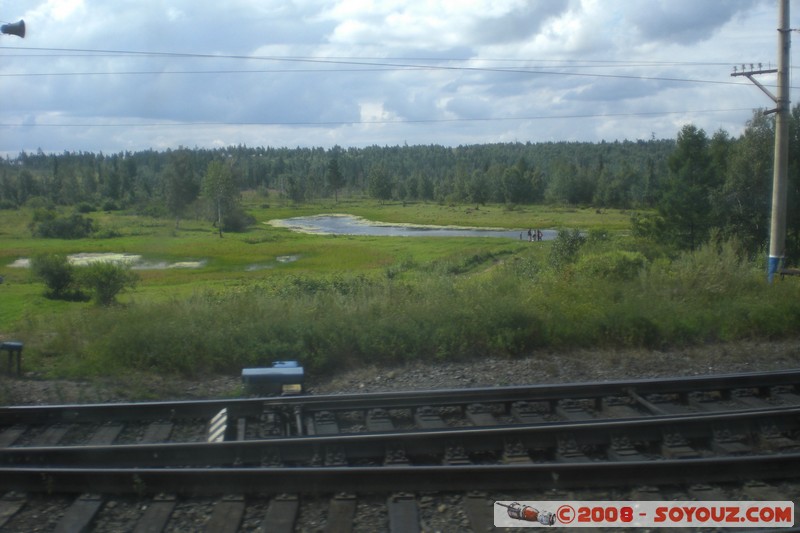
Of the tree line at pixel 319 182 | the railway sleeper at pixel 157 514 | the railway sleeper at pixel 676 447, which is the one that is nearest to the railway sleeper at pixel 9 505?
the railway sleeper at pixel 157 514

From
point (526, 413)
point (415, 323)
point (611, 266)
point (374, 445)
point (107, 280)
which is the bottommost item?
point (526, 413)

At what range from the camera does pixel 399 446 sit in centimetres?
696

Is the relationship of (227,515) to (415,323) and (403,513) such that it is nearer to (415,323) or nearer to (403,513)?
(403,513)

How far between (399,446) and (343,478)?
104 centimetres

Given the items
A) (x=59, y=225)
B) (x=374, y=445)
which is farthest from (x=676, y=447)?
(x=59, y=225)

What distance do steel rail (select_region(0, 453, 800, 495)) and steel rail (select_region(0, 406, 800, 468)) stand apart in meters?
0.66

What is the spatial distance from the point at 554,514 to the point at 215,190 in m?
16.4

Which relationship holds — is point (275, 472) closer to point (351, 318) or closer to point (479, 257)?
point (351, 318)

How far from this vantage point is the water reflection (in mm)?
38062

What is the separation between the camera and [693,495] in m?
5.99

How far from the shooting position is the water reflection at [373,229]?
38.1 m

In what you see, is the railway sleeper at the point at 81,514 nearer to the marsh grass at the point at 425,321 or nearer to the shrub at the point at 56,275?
the marsh grass at the point at 425,321

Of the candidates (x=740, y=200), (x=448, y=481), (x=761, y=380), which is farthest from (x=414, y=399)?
(x=740, y=200)

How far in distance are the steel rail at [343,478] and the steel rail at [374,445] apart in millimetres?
660
